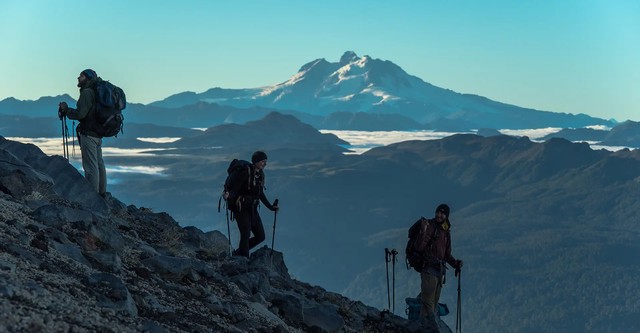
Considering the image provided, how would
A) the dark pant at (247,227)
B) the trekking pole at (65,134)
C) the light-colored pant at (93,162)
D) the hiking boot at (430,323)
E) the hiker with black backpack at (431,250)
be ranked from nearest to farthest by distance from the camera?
the hiking boot at (430,323) < the hiker with black backpack at (431,250) < the dark pant at (247,227) < the light-colored pant at (93,162) < the trekking pole at (65,134)

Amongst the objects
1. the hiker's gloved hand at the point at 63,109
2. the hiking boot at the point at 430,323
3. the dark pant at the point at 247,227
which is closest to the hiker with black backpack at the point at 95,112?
the hiker's gloved hand at the point at 63,109

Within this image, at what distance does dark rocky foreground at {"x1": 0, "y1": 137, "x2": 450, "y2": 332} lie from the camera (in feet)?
32.0

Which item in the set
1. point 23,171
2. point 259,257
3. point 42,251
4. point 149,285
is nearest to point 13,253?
point 42,251

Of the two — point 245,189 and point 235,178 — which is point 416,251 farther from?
point 235,178

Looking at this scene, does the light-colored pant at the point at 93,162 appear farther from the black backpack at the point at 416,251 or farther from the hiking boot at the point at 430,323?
the hiking boot at the point at 430,323

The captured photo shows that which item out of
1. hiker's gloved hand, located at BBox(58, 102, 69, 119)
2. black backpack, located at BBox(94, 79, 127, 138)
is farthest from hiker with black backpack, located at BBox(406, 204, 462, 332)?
hiker's gloved hand, located at BBox(58, 102, 69, 119)

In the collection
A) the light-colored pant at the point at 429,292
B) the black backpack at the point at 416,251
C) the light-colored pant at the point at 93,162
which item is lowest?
the light-colored pant at the point at 429,292

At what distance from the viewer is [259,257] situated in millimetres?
21891

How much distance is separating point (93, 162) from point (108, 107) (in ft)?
5.48

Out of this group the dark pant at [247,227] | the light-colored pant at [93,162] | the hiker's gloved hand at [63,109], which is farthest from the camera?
the hiker's gloved hand at [63,109]

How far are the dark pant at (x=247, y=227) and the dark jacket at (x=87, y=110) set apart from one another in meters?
3.81

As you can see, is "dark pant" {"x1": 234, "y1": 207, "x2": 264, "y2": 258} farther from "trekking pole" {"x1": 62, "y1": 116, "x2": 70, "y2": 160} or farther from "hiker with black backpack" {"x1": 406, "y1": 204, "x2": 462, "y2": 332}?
"trekking pole" {"x1": 62, "y1": 116, "x2": 70, "y2": 160}

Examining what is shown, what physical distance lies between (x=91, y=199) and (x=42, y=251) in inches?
336

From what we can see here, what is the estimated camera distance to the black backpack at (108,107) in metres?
19.4
